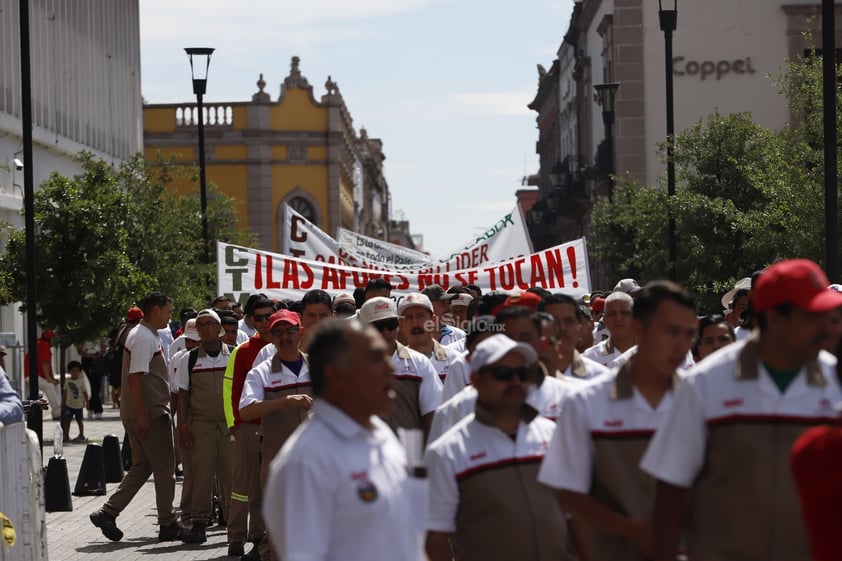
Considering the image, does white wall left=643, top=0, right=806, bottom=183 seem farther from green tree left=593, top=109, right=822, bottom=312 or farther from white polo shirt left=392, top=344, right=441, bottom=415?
white polo shirt left=392, top=344, right=441, bottom=415

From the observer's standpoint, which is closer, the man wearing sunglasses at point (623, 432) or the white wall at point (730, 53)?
the man wearing sunglasses at point (623, 432)

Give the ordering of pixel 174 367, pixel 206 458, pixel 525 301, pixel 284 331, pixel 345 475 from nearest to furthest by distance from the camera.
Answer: pixel 345 475
pixel 525 301
pixel 284 331
pixel 206 458
pixel 174 367

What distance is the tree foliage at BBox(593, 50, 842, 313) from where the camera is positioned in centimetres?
2152

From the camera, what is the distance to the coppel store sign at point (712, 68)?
1736 inches

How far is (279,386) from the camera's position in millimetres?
10805

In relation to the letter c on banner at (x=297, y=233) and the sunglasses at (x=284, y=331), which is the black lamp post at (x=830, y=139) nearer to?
the sunglasses at (x=284, y=331)

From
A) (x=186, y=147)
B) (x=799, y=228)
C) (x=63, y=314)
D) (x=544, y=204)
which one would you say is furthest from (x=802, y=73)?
(x=186, y=147)

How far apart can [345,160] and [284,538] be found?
88.0 meters

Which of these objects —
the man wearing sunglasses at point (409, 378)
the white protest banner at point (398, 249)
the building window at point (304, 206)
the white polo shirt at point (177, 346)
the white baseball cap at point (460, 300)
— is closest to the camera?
the man wearing sunglasses at point (409, 378)

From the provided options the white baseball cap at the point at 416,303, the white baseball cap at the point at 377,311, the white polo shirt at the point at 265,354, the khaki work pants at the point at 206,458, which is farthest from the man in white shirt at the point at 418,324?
the khaki work pants at the point at 206,458

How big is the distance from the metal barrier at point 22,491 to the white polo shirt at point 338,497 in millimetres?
5363

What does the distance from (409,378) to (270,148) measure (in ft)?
239

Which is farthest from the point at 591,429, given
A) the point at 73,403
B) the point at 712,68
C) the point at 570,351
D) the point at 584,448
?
the point at 712,68

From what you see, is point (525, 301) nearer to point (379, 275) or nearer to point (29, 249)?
point (379, 275)
